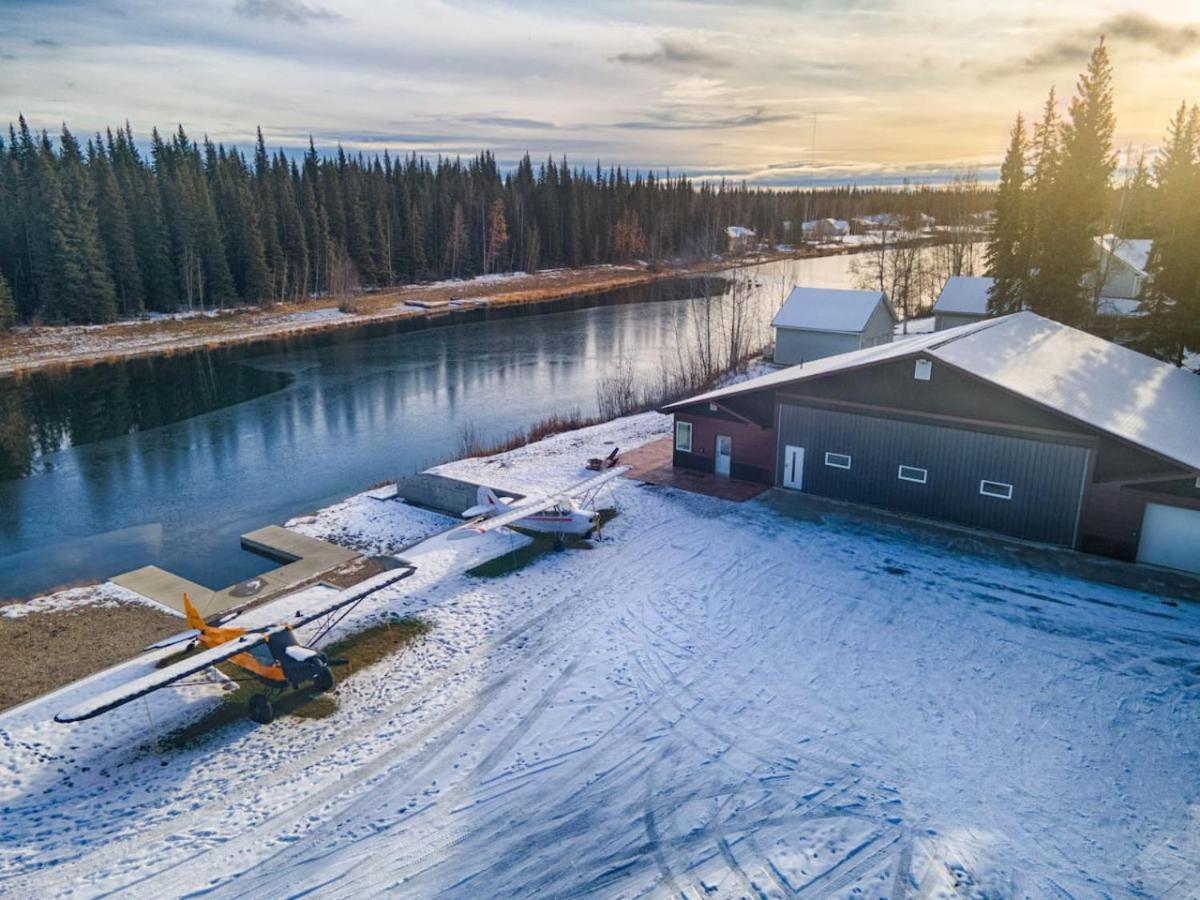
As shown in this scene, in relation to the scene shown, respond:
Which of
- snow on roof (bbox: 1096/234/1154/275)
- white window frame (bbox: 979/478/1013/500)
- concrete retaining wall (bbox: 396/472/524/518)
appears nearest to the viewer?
white window frame (bbox: 979/478/1013/500)

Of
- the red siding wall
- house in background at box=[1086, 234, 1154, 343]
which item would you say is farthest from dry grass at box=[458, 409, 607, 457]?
house in background at box=[1086, 234, 1154, 343]

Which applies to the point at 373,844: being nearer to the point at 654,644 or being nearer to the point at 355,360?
the point at 654,644

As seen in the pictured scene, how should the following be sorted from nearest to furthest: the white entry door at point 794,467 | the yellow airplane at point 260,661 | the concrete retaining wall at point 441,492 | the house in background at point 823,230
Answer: the yellow airplane at point 260,661
the white entry door at point 794,467
the concrete retaining wall at point 441,492
the house in background at point 823,230

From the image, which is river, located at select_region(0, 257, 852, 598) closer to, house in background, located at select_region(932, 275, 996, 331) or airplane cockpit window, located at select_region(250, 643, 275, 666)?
airplane cockpit window, located at select_region(250, 643, 275, 666)

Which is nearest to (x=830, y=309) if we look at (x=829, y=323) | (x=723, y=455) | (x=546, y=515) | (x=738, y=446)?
(x=829, y=323)

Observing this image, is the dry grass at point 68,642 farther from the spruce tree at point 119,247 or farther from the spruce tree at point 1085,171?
the spruce tree at point 119,247

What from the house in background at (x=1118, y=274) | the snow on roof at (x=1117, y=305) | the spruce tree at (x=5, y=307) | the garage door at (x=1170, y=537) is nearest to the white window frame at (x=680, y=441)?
the garage door at (x=1170, y=537)

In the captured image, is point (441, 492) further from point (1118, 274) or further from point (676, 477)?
point (1118, 274)
